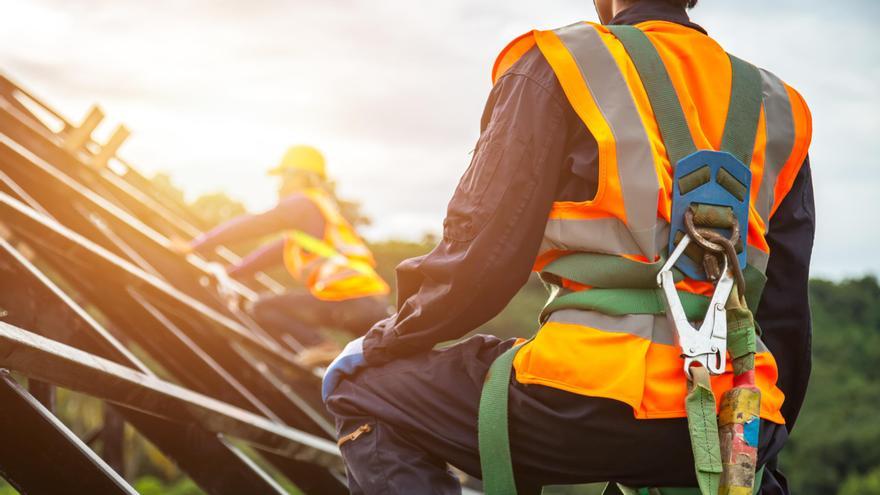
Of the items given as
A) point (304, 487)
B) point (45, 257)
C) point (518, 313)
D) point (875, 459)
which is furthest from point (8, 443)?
point (875, 459)

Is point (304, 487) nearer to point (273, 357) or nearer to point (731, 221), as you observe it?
point (731, 221)

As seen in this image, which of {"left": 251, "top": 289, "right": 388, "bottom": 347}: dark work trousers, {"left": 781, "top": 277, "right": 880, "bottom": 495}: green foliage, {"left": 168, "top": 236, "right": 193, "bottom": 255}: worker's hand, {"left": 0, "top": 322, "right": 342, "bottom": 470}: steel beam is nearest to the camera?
{"left": 0, "top": 322, "right": 342, "bottom": 470}: steel beam

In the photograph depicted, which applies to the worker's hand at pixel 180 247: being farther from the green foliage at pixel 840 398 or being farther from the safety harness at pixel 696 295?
the green foliage at pixel 840 398

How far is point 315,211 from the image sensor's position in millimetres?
6371

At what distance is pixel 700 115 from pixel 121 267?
2.46m

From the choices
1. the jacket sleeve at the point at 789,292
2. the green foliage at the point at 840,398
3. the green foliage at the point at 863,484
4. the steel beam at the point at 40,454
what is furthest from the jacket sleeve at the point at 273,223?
the green foliage at the point at 863,484

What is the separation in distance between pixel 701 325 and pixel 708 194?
0.77ft

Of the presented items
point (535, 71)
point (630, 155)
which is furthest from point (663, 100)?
point (535, 71)

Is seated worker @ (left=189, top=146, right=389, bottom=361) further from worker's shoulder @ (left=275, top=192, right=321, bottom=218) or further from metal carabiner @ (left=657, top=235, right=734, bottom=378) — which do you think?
metal carabiner @ (left=657, top=235, right=734, bottom=378)

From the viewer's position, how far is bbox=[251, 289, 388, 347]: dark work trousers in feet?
21.5

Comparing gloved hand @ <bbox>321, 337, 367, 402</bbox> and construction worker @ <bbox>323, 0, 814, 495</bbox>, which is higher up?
construction worker @ <bbox>323, 0, 814, 495</bbox>

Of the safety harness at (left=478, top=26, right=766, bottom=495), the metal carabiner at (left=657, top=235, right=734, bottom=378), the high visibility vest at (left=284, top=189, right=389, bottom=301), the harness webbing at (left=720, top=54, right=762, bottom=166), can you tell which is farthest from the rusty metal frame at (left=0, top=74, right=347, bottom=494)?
the harness webbing at (left=720, top=54, right=762, bottom=166)

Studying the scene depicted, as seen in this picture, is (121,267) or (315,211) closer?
(121,267)

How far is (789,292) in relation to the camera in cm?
200
